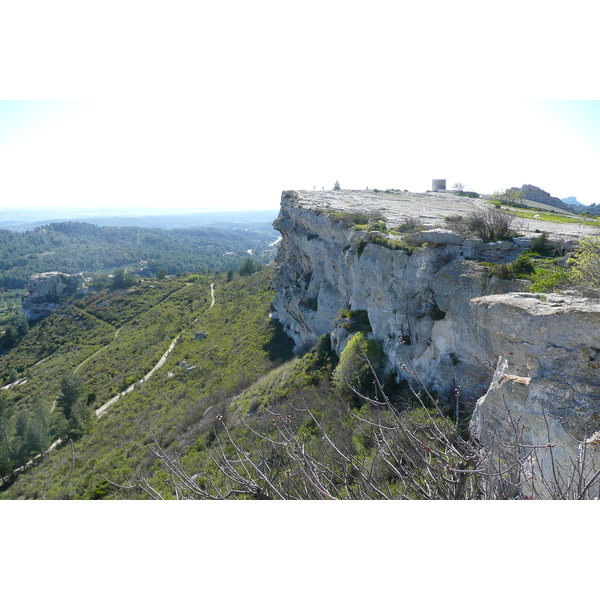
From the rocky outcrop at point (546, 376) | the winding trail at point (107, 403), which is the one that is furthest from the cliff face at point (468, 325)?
the winding trail at point (107, 403)

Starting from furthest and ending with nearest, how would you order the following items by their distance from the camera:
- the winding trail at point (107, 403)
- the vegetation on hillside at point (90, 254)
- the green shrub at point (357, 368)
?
the vegetation on hillside at point (90, 254), the winding trail at point (107, 403), the green shrub at point (357, 368)

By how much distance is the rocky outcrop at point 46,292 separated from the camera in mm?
64125

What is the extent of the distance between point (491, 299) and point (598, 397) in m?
3.30

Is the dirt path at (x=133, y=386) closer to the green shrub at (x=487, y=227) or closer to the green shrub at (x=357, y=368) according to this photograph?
the green shrub at (x=357, y=368)

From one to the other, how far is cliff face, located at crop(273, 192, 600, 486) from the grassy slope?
646 centimetres

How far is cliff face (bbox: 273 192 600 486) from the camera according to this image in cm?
523

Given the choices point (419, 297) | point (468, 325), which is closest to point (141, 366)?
point (419, 297)

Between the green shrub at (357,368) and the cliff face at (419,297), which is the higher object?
the cliff face at (419,297)

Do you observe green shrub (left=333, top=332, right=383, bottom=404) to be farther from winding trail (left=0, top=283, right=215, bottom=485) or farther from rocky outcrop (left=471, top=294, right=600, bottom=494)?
winding trail (left=0, top=283, right=215, bottom=485)

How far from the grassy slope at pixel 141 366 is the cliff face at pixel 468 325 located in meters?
6.46

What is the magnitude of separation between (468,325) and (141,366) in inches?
1154

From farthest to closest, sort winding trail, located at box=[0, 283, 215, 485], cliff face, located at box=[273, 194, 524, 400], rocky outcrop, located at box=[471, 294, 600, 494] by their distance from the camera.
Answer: winding trail, located at box=[0, 283, 215, 485]
cliff face, located at box=[273, 194, 524, 400]
rocky outcrop, located at box=[471, 294, 600, 494]

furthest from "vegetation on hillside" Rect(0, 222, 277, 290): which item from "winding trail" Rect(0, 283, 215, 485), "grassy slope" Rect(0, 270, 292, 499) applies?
"winding trail" Rect(0, 283, 215, 485)

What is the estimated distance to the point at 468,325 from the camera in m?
9.70
